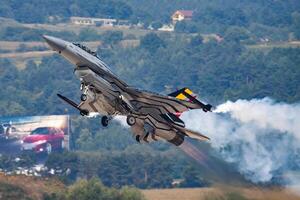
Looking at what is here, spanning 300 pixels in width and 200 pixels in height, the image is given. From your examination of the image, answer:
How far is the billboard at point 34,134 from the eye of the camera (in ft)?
372

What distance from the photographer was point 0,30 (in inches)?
7485

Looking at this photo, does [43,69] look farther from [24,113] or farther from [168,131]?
[168,131]

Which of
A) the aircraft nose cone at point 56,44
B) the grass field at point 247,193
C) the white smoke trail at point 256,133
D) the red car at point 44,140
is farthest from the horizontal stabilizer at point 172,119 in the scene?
the red car at point 44,140

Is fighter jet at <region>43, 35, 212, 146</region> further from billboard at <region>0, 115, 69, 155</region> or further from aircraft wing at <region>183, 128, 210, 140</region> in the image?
billboard at <region>0, 115, 69, 155</region>

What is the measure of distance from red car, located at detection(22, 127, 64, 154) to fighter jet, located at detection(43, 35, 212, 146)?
5652cm

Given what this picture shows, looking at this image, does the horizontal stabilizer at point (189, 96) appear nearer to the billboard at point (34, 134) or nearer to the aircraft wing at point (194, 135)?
the aircraft wing at point (194, 135)

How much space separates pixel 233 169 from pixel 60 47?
11.2 metres

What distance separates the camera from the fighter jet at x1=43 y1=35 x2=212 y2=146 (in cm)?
5306

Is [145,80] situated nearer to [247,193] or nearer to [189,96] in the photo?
[247,193]

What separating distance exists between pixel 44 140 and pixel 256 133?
56.2m

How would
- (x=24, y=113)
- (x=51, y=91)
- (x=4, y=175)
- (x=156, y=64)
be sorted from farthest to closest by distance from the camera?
(x=156, y=64)
(x=51, y=91)
(x=24, y=113)
(x=4, y=175)

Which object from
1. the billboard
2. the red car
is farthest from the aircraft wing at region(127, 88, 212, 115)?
the red car

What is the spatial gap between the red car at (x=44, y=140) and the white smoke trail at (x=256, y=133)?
5049cm

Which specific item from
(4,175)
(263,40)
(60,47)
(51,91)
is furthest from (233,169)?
(263,40)
